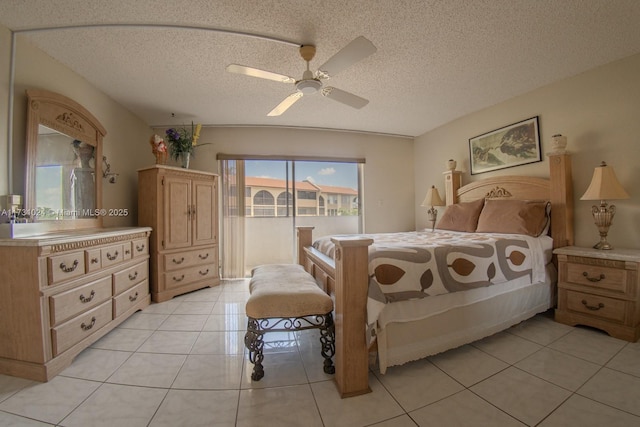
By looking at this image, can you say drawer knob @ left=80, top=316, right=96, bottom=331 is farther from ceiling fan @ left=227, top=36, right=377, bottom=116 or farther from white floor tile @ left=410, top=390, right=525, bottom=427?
white floor tile @ left=410, top=390, right=525, bottom=427

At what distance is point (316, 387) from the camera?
4.69 feet

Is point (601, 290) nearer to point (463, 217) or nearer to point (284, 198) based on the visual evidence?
point (463, 217)

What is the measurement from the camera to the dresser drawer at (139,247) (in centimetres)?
251

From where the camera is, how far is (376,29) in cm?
186

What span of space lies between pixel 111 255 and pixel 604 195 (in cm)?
426

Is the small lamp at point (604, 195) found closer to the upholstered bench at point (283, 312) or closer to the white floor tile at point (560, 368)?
the white floor tile at point (560, 368)

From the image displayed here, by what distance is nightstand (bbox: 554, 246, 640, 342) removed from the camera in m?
1.86

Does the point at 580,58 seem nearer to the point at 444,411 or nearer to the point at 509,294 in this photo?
the point at 509,294

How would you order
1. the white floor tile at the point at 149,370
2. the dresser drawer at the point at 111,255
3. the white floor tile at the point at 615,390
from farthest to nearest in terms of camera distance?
the dresser drawer at the point at 111,255
the white floor tile at the point at 149,370
the white floor tile at the point at 615,390

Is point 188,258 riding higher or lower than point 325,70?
lower

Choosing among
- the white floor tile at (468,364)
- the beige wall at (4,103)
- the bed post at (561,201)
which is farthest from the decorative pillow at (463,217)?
the beige wall at (4,103)

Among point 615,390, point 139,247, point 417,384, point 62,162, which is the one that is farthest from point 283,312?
point 62,162

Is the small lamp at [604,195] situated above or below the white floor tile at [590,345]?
above

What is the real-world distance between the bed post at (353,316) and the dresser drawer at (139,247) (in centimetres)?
230
